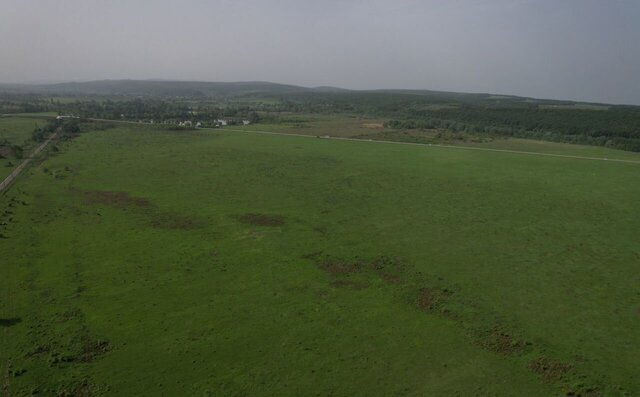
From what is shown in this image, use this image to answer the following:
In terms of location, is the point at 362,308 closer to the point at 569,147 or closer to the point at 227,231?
the point at 227,231

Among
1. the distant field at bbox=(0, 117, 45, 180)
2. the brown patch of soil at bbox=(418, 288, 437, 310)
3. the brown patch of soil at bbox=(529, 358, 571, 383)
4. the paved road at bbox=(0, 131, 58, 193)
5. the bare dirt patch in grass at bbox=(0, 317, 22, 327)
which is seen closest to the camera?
the brown patch of soil at bbox=(529, 358, 571, 383)

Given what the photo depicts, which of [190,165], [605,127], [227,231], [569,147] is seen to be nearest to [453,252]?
[227,231]

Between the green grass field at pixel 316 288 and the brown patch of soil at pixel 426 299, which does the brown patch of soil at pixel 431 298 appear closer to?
the brown patch of soil at pixel 426 299

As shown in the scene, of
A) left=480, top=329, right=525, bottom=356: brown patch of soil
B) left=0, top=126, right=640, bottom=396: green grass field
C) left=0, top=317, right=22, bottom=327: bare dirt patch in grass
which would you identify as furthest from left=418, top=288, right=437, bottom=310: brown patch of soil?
left=0, top=317, right=22, bottom=327: bare dirt patch in grass

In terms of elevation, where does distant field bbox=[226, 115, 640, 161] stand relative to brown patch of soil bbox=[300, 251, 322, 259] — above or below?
above

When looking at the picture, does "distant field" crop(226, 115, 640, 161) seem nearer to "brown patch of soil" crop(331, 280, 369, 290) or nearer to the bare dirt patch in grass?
"brown patch of soil" crop(331, 280, 369, 290)

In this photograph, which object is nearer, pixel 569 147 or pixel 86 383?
pixel 86 383

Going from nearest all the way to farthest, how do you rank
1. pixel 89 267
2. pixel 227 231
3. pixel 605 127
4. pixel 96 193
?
pixel 89 267 → pixel 227 231 → pixel 96 193 → pixel 605 127

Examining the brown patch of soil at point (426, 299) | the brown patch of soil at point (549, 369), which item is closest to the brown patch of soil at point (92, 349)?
the brown patch of soil at point (426, 299)
